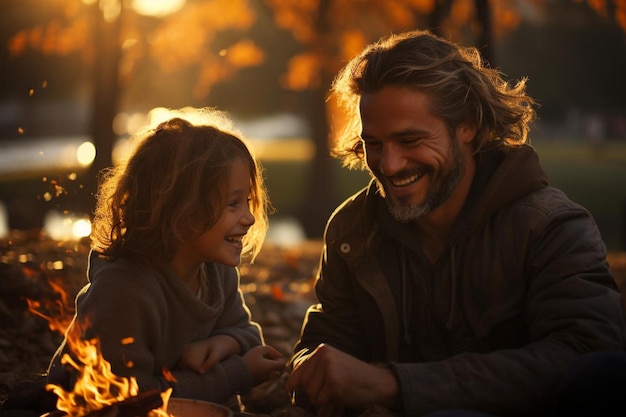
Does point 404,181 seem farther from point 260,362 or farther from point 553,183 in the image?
point 553,183

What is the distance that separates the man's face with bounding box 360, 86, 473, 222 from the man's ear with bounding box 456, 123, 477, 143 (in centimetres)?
11

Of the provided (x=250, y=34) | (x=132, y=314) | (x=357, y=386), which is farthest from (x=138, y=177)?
(x=250, y=34)

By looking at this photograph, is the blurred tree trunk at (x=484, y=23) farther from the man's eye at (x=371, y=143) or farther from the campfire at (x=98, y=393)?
the campfire at (x=98, y=393)

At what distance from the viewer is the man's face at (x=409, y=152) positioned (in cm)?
418

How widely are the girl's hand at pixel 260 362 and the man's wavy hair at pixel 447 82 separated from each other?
1.33 metres

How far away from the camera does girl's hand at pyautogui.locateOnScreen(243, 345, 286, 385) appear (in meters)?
4.41

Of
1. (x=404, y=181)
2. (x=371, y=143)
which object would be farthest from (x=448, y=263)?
(x=371, y=143)

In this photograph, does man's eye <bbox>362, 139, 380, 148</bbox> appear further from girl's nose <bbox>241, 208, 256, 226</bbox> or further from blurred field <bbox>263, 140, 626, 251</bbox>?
blurred field <bbox>263, 140, 626, 251</bbox>

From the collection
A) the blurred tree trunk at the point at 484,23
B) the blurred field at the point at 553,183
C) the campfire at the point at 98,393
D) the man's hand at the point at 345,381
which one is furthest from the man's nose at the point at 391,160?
the blurred tree trunk at the point at 484,23

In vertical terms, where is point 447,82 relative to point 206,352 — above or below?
above

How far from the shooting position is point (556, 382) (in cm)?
360

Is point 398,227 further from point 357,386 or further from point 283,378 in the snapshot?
point 283,378

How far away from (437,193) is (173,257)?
125cm

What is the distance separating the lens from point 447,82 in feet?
14.2
